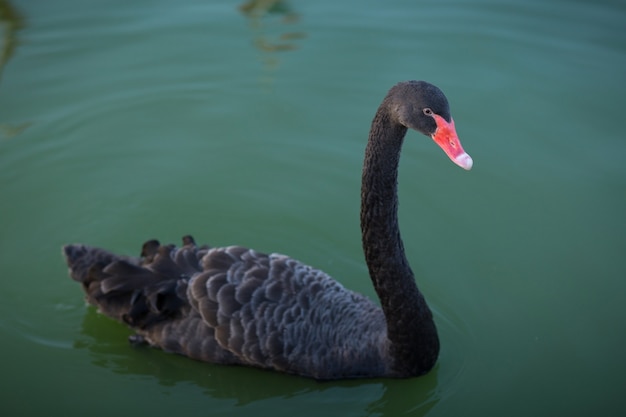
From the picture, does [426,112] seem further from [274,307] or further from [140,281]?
[140,281]

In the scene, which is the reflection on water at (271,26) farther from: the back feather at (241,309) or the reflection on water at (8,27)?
the back feather at (241,309)

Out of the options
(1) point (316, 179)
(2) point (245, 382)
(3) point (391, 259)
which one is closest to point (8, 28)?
(1) point (316, 179)

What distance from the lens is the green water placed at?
4.61 metres

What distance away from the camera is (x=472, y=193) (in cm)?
597

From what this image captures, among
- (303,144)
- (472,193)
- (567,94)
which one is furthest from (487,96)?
(303,144)

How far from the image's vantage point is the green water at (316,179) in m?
4.61

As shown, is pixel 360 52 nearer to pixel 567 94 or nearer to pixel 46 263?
pixel 567 94

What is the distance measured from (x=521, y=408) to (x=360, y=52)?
13.3ft

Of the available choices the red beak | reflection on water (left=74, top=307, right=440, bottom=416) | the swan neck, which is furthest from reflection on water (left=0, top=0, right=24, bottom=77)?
the red beak

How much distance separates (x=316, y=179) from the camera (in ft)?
20.2

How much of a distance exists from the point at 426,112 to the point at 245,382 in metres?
1.95

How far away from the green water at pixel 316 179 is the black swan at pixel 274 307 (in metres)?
0.19

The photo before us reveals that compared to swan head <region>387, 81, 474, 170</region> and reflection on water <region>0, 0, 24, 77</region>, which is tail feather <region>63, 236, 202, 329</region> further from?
reflection on water <region>0, 0, 24, 77</region>

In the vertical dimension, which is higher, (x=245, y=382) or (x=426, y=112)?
(x=426, y=112)
